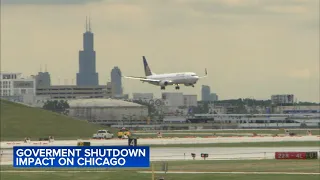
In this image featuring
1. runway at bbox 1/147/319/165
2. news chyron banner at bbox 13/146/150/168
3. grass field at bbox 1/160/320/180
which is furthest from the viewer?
runway at bbox 1/147/319/165

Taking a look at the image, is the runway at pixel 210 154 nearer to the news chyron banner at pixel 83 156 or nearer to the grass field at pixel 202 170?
the grass field at pixel 202 170

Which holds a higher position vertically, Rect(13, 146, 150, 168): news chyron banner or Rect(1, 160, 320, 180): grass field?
Rect(13, 146, 150, 168): news chyron banner

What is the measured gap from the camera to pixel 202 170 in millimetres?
100438

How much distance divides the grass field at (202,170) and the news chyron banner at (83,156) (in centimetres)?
3272

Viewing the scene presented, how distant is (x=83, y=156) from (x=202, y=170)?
4390 cm

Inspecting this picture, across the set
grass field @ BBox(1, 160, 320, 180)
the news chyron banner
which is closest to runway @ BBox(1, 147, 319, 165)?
grass field @ BBox(1, 160, 320, 180)

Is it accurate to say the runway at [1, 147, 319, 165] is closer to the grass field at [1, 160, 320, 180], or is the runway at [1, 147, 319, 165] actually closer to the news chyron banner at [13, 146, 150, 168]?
the grass field at [1, 160, 320, 180]

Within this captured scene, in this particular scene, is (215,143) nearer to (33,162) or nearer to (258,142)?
(258,142)

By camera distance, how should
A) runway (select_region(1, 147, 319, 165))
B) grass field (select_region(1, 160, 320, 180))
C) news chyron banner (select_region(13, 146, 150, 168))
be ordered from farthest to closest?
1. runway (select_region(1, 147, 319, 165))
2. grass field (select_region(1, 160, 320, 180))
3. news chyron banner (select_region(13, 146, 150, 168))

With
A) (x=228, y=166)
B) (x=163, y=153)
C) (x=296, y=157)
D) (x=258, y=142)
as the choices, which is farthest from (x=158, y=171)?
(x=258, y=142)

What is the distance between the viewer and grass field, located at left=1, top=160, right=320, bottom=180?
301 ft

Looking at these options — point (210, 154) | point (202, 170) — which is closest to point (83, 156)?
point (202, 170)

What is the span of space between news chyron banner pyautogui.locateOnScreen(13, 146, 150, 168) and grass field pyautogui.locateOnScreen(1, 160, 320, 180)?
32722 mm

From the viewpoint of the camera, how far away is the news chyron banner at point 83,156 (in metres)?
57.2
